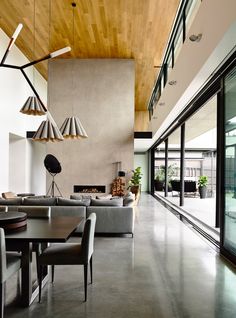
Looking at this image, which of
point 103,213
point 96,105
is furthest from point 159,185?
point 103,213

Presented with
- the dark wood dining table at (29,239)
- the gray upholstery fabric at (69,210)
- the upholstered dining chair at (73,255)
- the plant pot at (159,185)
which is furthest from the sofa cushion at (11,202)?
the plant pot at (159,185)

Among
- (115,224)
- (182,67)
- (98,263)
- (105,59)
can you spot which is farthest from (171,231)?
(105,59)

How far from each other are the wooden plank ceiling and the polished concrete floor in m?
5.62

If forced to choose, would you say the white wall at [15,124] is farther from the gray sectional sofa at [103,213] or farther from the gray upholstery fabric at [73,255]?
the gray upholstery fabric at [73,255]

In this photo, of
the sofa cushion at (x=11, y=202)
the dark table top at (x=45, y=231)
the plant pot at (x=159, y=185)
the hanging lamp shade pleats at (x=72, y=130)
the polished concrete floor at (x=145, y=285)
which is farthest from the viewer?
the plant pot at (x=159, y=185)

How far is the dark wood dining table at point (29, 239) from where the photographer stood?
9.24 ft

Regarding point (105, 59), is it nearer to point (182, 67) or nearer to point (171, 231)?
point (182, 67)

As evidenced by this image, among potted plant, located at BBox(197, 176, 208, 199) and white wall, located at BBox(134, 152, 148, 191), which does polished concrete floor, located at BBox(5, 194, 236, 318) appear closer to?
potted plant, located at BBox(197, 176, 208, 199)

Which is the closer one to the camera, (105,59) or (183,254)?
(183,254)

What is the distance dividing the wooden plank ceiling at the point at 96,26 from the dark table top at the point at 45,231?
18.6ft

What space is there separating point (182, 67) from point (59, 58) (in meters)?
6.74

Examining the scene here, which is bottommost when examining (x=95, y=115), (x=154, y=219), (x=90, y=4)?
(x=154, y=219)

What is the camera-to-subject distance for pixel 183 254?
5.00 metres

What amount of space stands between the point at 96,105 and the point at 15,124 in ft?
9.89
